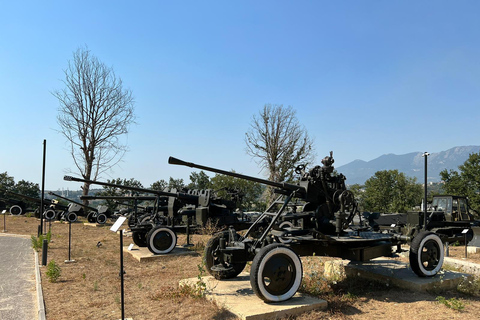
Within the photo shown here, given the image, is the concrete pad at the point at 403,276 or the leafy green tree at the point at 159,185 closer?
the concrete pad at the point at 403,276

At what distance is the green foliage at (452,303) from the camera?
575cm

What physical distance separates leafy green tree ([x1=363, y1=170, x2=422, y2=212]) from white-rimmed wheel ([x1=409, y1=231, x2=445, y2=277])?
32.4 metres

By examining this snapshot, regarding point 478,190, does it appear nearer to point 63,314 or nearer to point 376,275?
point 376,275

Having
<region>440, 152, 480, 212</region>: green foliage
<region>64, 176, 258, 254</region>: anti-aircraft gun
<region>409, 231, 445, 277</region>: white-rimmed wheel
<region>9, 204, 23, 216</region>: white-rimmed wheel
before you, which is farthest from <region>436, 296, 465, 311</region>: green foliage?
<region>9, 204, 23, 216</region>: white-rimmed wheel

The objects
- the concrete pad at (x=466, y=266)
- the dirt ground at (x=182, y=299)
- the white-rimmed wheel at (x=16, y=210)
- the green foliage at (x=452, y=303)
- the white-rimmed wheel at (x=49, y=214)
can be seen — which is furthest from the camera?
the white-rimmed wheel at (x=16, y=210)

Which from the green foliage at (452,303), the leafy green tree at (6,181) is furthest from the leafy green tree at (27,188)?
the green foliage at (452,303)

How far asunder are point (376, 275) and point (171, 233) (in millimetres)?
6145

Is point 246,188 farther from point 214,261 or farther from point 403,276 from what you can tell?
point 403,276

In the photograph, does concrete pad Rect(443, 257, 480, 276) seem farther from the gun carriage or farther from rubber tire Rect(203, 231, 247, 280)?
the gun carriage

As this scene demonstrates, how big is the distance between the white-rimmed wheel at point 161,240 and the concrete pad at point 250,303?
4588 millimetres

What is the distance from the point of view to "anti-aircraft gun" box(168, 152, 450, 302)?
6.31 meters

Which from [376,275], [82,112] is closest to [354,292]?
[376,275]

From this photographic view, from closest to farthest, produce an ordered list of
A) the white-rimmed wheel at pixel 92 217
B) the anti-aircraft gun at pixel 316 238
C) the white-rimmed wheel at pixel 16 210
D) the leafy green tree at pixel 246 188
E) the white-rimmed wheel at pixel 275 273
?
1. the white-rimmed wheel at pixel 275 273
2. the anti-aircraft gun at pixel 316 238
3. the white-rimmed wheel at pixel 92 217
4. the white-rimmed wheel at pixel 16 210
5. the leafy green tree at pixel 246 188

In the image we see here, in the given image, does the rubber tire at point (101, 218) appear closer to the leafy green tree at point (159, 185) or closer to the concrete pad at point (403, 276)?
the leafy green tree at point (159, 185)
